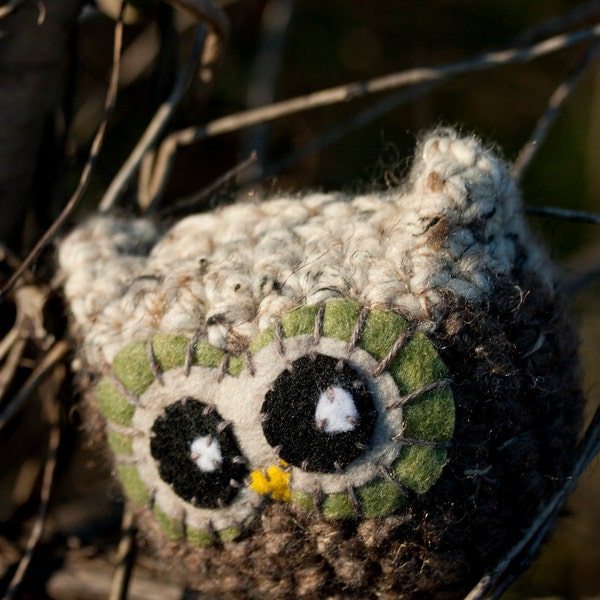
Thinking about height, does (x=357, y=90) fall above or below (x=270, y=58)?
below

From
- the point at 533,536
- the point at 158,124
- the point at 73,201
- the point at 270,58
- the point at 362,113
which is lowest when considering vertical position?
the point at 533,536

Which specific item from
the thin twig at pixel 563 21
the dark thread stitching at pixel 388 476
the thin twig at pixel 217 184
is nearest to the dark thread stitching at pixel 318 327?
the dark thread stitching at pixel 388 476

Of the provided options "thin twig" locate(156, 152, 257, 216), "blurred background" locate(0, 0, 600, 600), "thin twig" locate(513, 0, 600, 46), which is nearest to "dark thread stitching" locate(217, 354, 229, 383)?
"thin twig" locate(156, 152, 257, 216)

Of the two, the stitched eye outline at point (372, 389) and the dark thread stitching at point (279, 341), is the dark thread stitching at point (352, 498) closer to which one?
the stitched eye outline at point (372, 389)

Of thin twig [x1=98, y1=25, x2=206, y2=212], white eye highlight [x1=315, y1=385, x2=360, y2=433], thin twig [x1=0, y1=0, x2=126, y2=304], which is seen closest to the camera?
white eye highlight [x1=315, y1=385, x2=360, y2=433]

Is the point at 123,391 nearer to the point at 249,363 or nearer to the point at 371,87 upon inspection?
the point at 249,363

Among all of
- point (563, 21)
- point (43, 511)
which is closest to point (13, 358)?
point (43, 511)

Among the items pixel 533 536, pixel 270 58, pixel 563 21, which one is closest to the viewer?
pixel 533 536

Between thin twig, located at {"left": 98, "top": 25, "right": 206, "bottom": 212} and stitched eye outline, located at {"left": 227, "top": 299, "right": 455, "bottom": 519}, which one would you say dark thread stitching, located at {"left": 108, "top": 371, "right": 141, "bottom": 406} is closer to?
stitched eye outline, located at {"left": 227, "top": 299, "right": 455, "bottom": 519}
